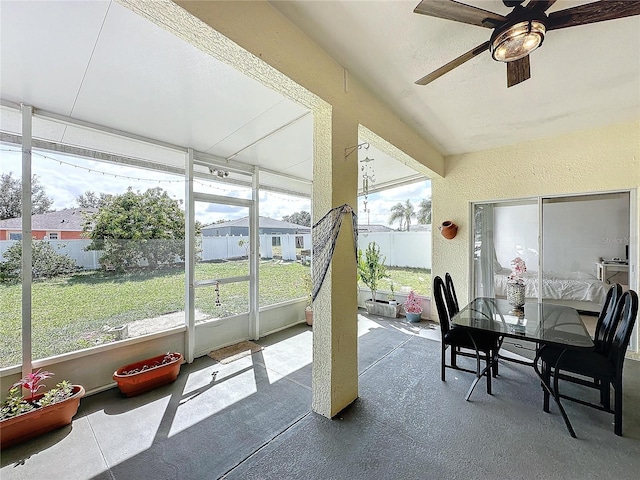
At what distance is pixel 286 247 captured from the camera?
4.48 meters

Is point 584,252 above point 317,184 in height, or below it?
below

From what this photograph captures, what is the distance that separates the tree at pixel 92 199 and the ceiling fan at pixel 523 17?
3058 millimetres

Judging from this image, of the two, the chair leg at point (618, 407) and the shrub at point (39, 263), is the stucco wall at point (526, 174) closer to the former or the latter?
the chair leg at point (618, 407)

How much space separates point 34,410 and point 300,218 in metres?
3.69

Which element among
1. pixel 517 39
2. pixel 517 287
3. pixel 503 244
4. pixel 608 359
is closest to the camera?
pixel 517 39

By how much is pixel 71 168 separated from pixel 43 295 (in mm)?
1164

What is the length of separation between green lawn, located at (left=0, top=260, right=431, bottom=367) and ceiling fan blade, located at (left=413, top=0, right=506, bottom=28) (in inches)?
129

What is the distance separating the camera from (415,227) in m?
5.13

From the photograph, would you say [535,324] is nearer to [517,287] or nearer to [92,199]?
[517,287]

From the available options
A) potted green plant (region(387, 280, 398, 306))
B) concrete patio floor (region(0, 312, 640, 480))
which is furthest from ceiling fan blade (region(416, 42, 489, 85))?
potted green plant (region(387, 280, 398, 306))

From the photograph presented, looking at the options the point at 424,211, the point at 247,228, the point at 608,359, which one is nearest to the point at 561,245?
the point at 424,211

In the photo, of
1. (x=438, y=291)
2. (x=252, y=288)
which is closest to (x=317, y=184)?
(x=438, y=291)

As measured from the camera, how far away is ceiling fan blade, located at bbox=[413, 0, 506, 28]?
53.3 inches

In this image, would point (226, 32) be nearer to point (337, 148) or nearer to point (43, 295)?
point (337, 148)
